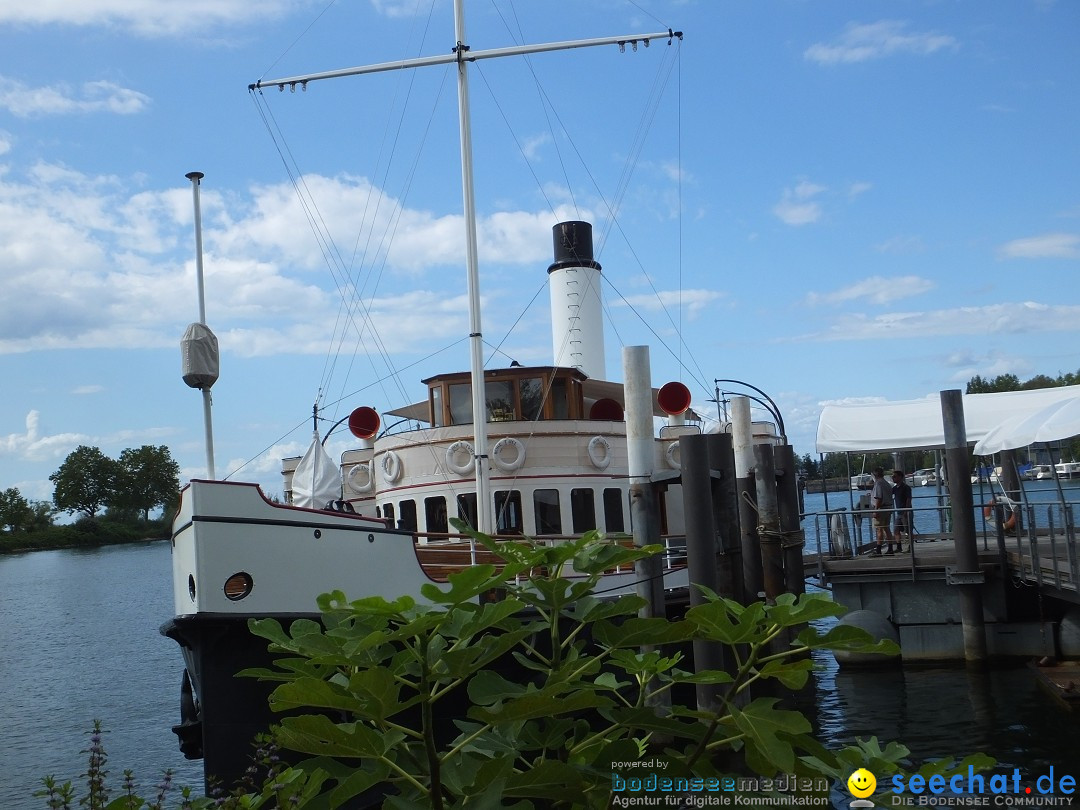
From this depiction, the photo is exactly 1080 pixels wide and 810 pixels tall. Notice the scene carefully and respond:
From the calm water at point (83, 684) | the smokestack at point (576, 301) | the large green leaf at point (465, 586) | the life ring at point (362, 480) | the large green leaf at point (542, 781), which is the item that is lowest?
the calm water at point (83, 684)

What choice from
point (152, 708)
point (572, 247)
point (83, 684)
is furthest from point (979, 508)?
point (83, 684)

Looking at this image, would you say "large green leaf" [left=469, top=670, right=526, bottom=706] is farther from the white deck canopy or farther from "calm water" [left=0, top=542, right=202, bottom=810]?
the white deck canopy

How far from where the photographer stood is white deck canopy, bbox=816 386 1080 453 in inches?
763

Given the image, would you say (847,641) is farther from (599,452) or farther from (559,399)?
(559,399)

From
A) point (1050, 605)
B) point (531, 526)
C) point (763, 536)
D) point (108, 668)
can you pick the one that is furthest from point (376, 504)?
point (108, 668)

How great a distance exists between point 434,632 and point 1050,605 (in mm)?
14760

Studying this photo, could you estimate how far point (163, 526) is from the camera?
106812 mm

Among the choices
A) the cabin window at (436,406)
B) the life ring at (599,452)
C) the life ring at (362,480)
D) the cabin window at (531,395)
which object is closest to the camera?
the life ring at (599,452)

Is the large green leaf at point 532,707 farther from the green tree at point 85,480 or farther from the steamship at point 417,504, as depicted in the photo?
the green tree at point 85,480

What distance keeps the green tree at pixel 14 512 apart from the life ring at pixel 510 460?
102 meters

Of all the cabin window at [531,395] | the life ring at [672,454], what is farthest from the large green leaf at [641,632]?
the life ring at [672,454]

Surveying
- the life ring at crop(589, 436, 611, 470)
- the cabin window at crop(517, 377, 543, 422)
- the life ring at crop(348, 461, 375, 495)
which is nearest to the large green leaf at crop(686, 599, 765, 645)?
the life ring at crop(589, 436, 611, 470)

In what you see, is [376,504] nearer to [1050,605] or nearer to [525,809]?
[1050,605]

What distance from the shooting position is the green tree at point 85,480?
100250mm
